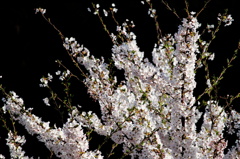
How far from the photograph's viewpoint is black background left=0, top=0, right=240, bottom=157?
423 centimetres

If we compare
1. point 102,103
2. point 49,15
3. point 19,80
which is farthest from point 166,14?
point 102,103

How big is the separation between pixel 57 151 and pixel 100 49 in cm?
243

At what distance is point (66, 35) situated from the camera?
4.71 metres

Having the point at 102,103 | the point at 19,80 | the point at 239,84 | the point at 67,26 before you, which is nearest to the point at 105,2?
the point at 67,26

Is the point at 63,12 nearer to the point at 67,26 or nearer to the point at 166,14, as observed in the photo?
the point at 67,26

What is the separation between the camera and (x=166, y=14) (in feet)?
14.7

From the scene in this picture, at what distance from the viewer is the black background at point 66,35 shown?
423cm

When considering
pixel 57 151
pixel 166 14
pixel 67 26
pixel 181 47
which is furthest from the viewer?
pixel 67 26

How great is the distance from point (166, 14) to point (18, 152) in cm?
264

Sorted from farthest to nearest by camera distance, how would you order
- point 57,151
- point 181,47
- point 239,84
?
point 239,84 → point 57,151 → point 181,47

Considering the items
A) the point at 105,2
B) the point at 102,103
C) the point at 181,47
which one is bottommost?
the point at 102,103

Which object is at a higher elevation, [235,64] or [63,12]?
[63,12]

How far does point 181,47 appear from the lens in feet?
7.06

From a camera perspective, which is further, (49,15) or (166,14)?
(49,15)
